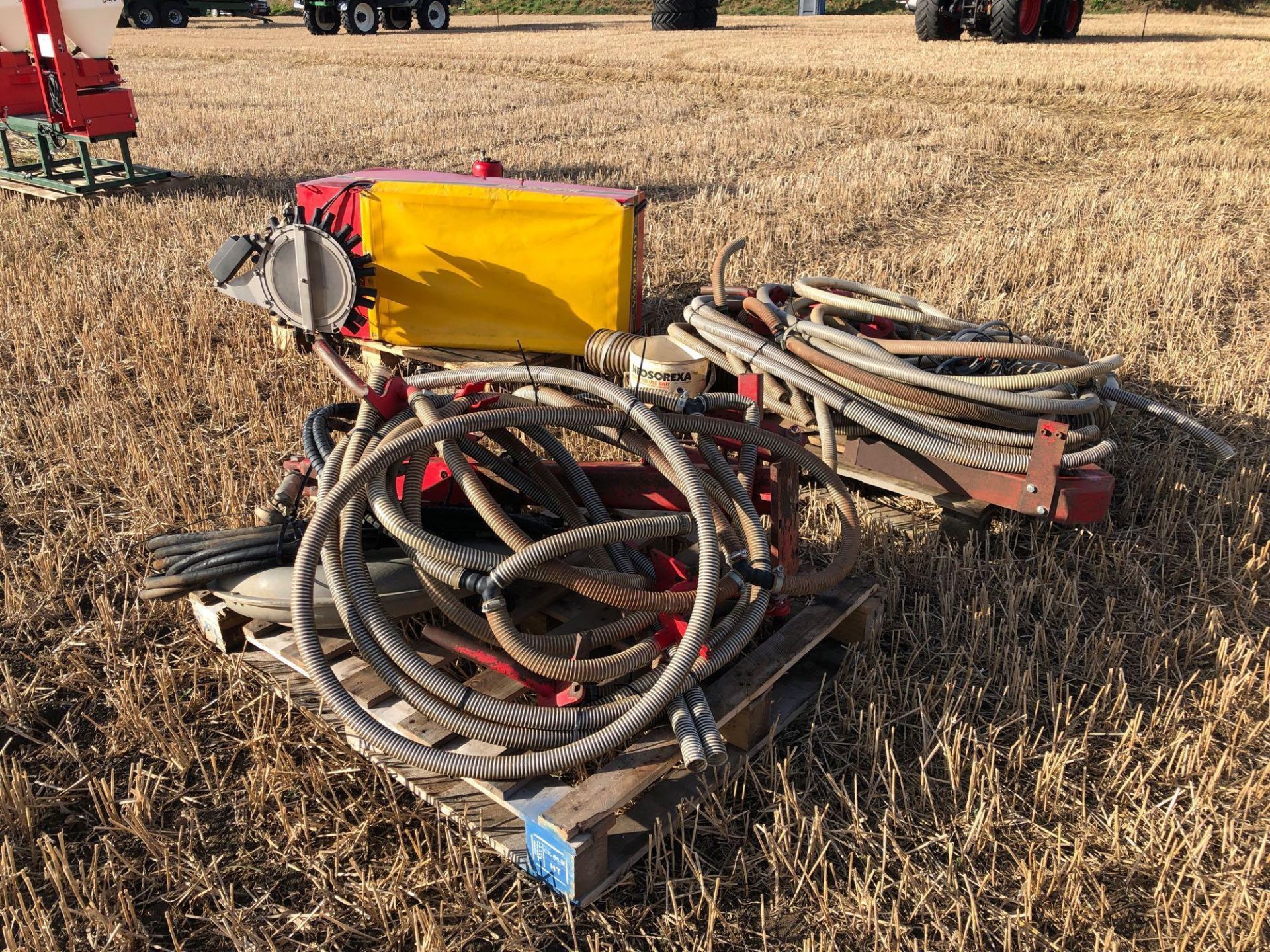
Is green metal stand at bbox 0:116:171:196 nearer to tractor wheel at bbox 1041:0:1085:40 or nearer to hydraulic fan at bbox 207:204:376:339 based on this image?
hydraulic fan at bbox 207:204:376:339

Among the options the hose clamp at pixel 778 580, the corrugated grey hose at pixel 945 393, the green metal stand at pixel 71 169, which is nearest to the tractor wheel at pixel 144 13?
the green metal stand at pixel 71 169

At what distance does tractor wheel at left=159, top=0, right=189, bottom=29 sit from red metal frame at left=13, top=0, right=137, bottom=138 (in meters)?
26.9

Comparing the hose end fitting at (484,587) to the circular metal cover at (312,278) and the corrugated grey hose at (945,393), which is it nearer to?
the corrugated grey hose at (945,393)

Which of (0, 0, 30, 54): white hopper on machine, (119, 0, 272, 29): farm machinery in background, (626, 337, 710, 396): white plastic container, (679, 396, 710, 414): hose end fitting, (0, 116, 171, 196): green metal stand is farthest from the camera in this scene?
(119, 0, 272, 29): farm machinery in background

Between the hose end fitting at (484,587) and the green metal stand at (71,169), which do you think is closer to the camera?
the hose end fitting at (484,587)

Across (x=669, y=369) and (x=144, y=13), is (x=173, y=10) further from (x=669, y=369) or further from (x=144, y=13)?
(x=669, y=369)

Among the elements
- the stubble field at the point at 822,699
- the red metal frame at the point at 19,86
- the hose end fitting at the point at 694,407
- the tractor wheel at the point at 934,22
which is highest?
the tractor wheel at the point at 934,22

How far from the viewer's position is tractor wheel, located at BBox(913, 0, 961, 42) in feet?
69.8

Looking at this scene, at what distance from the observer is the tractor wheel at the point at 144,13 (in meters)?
30.8

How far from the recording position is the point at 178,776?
271 centimetres

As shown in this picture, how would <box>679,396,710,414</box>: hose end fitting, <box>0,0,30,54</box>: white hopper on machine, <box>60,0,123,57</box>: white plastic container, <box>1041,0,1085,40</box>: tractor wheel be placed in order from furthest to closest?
<box>1041,0,1085,40</box>: tractor wheel → <box>0,0,30,54</box>: white hopper on machine → <box>60,0,123,57</box>: white plastic container → <box>679,396,710,414</box>: hose end fitting

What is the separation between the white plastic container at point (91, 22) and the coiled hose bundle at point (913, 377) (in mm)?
7509

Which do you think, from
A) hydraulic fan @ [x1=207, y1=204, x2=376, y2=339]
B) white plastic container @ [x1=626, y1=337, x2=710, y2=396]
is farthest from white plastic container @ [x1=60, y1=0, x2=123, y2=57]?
white plastic container @ [x1=626, y1=337, x2=710, y2=396]

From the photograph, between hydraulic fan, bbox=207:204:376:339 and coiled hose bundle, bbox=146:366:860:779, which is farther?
hydraulic fan, bbox=207:204:376:339
